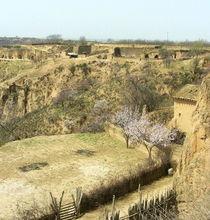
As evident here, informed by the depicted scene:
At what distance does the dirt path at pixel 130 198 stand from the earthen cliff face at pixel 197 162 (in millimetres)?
4208

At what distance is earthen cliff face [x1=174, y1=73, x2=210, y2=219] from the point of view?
12.9m

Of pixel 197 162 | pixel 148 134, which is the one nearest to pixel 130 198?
pixel 148 134

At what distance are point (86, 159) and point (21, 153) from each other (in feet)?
12.8

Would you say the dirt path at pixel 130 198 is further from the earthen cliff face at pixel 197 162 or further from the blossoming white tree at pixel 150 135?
the earthen cliff face at pixel 197 162

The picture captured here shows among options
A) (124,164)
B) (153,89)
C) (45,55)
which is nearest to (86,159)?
(124,164)

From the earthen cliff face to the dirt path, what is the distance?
13.8 feet

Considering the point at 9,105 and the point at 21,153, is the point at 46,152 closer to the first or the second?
the point at 21,153

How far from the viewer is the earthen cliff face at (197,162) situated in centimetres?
1294

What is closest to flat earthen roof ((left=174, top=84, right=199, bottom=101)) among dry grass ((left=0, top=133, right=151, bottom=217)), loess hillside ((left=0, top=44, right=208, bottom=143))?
loess hillside ((left=0, top=44, right=208, bottom=143))

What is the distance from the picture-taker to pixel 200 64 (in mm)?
49406

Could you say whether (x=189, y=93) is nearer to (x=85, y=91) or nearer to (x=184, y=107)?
(x=184, y=107)

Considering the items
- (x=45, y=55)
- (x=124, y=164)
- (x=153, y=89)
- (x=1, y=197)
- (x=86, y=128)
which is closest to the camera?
(x=1, y=197)

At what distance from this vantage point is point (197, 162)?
43.7 feet

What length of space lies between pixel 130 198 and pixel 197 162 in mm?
7365
